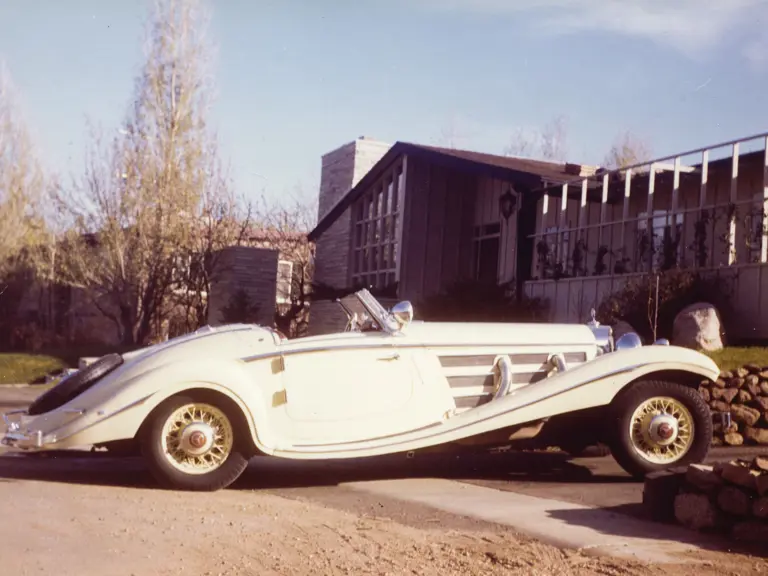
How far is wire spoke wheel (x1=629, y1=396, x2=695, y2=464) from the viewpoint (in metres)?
7.64

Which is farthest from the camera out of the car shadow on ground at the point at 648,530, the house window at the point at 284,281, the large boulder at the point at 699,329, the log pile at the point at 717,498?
the house window at the point at 284,281

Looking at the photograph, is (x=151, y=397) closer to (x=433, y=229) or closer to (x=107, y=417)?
(x=107, y=417)

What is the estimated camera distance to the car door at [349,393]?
712cm

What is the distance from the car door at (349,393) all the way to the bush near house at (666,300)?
6.44 metres

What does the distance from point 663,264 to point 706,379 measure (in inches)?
291

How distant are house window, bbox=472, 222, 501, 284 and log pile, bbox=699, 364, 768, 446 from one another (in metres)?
11.6

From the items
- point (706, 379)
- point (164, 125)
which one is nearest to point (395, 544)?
point (706, 379)

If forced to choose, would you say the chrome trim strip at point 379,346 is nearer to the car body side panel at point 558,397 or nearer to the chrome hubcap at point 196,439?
the car body side panel at point 558,397

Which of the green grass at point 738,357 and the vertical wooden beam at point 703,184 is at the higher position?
the vertical wooden beam at point 703,184

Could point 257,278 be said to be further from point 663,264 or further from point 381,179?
point 663,264

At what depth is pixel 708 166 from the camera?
1634 cm

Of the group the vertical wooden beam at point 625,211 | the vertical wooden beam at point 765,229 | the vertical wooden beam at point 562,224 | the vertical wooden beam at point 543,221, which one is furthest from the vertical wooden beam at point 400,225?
the vertical wooden beam at point 765,229

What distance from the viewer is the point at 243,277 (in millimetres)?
26062

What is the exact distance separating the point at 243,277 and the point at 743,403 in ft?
57.9
